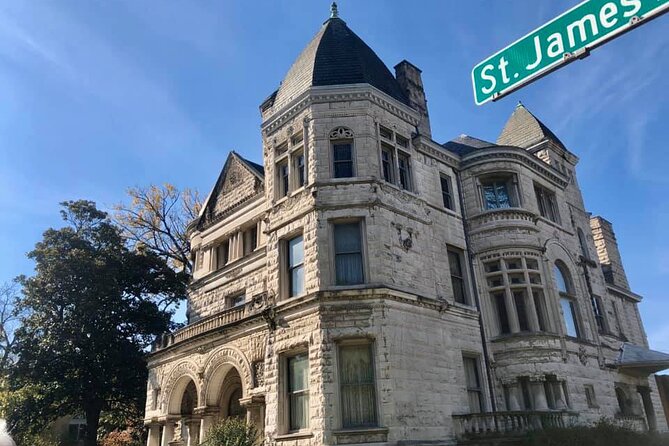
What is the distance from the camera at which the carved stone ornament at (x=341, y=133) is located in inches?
739

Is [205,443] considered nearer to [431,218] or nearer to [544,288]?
[431,218]

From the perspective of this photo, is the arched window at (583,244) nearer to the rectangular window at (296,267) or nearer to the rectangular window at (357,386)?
the rectangular window at (357,386)

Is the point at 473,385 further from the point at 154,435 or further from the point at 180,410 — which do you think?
the point at 154,435

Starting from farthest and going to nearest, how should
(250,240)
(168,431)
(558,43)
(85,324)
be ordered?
1. (85,324)
2. (250,240)
3. (168,431)
4. (558,43)

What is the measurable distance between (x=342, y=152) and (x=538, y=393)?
35.3 ft

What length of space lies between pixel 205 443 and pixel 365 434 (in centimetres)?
495

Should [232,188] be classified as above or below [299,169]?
above

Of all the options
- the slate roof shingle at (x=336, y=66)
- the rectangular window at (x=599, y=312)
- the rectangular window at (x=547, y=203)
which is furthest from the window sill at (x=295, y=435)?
the rectangular window at (x=599, y=312)

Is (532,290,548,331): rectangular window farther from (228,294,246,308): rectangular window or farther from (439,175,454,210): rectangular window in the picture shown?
(228,294,246,308): rectangular window

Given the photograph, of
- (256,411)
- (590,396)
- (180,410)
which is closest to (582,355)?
(590,396)

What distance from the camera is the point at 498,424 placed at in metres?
16.4

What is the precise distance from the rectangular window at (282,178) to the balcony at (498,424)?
31.8 feet

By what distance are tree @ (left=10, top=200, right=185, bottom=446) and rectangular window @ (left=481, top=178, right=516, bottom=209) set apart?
2086 cm

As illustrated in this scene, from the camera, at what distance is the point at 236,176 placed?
2564 centimetres
